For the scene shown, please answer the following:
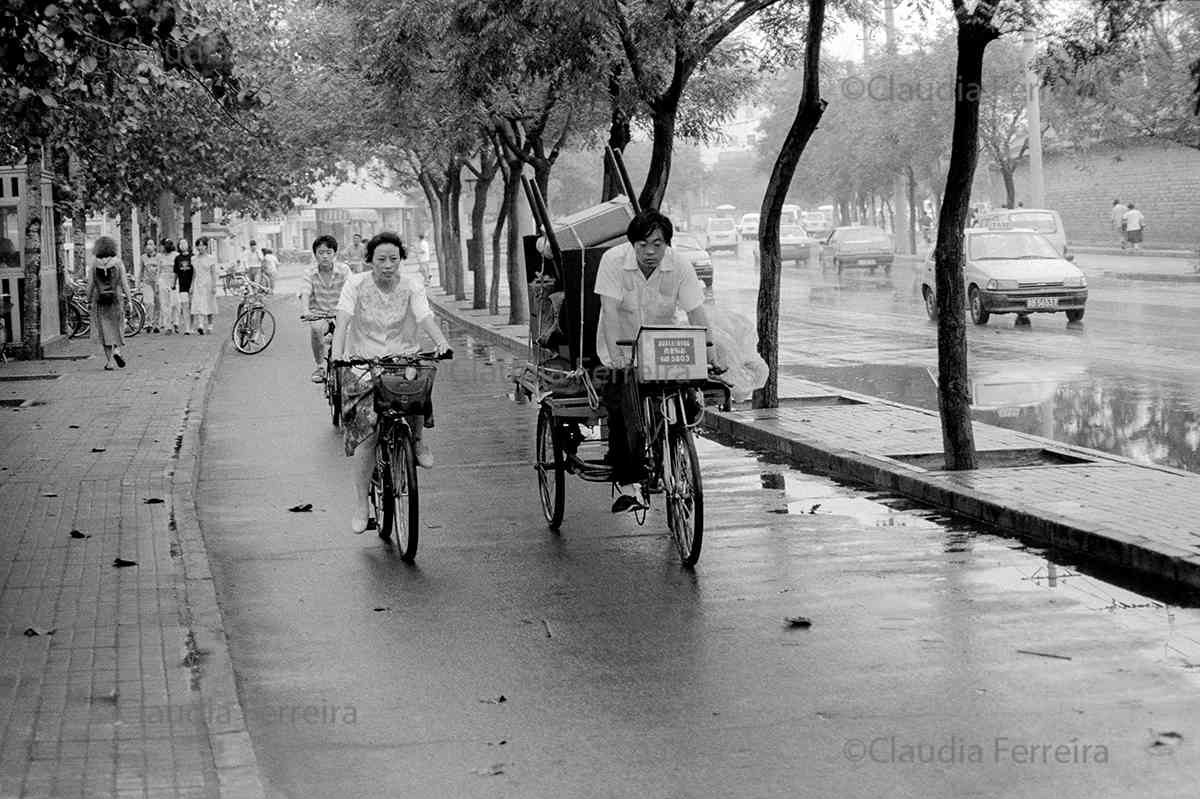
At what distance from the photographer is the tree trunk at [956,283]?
35.5 ft

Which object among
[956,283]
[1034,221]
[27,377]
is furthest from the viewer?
[1034,221]

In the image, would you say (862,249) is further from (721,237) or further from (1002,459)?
(1002,459)

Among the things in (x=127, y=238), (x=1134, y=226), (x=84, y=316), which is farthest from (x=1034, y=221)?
(x=127, y=238)

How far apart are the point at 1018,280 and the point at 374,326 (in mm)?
19125

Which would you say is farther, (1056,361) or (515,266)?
(515,266)

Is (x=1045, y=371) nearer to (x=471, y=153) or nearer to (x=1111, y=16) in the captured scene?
(x=1111, y=16)

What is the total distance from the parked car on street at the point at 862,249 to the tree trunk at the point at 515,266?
1756 cm

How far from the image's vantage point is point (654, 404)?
29.7 ft

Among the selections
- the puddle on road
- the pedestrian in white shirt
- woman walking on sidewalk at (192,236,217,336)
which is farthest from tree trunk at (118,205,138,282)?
the pedestrian in white shirt

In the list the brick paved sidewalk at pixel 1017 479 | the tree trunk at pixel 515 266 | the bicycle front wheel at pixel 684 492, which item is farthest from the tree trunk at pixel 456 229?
the bicycle front wheel at pixel 684 492

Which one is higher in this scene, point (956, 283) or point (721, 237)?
point (721, 237)

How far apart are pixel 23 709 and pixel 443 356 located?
3.80 metres

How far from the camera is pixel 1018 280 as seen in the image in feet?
88.5

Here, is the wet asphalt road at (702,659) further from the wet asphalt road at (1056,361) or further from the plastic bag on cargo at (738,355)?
the wet asphalt road at (1056,361)
